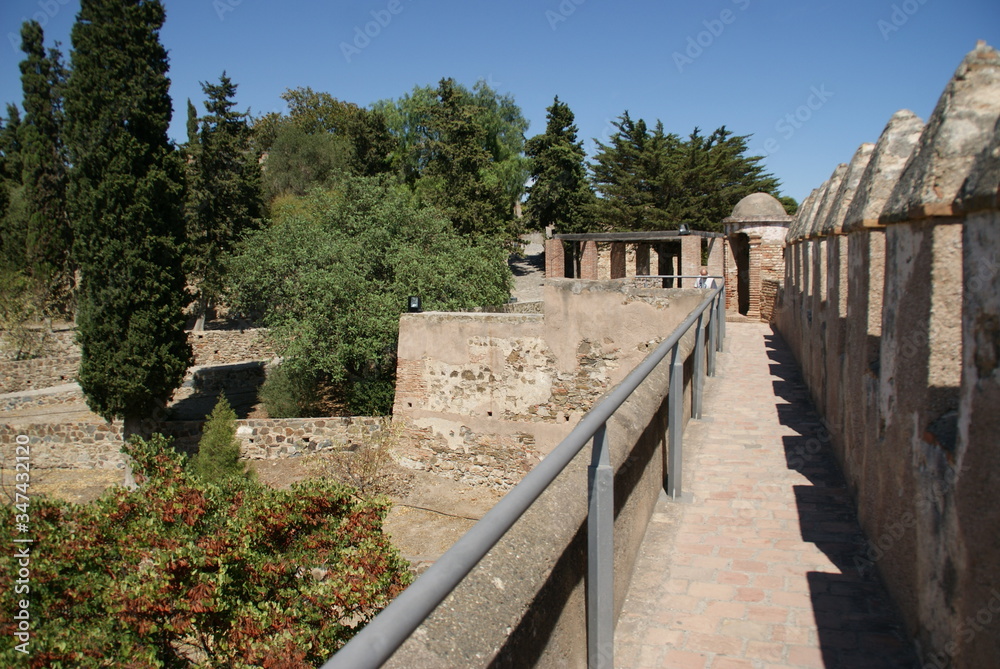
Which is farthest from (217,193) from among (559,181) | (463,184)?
(559,181)

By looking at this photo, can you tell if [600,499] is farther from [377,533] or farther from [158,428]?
[158,428]

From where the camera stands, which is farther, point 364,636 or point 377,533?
point 377,533

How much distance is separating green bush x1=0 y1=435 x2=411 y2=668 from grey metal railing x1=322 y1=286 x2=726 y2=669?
2.95 meters

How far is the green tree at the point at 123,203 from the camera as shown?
55.3 feet

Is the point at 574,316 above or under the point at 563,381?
above

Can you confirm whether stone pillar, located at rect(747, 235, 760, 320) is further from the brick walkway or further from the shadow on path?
the brick walkway

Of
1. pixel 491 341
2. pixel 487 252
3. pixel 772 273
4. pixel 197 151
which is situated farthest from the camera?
pixel 197 151

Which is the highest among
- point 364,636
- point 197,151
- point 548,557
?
point 197,151

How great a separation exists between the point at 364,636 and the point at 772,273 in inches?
818

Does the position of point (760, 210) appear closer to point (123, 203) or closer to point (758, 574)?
point (123, 203)

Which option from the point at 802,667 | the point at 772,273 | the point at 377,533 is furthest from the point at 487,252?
the point at 802,667

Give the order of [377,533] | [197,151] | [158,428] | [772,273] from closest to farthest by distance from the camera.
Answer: [377,533] → [158,428] → [772,273] → [197,151]

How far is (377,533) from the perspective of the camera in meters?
6.56

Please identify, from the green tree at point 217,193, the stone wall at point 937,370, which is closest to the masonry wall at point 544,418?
the stone wall at point 937,370
